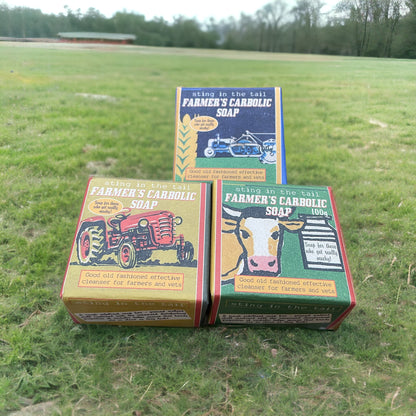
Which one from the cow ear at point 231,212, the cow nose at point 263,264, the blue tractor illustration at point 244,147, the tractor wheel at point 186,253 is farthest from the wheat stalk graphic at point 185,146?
the cow nose at point 263,264

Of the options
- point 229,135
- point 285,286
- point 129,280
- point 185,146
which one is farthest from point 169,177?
point 285,286

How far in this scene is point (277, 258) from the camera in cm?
173

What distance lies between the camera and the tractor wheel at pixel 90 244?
171 cm

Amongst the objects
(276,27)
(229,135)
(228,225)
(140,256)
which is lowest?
(140,256)

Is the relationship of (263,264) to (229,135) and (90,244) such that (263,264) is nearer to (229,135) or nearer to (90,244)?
(90,244)

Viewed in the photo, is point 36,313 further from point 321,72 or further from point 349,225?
point 321,72

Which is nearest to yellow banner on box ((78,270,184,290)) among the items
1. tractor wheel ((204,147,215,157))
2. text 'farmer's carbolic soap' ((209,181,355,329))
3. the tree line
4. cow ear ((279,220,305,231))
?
text 'farmer's carbolic soap' ((209,181,355,329))

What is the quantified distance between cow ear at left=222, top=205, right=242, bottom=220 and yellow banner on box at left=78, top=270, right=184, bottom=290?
0.41 m

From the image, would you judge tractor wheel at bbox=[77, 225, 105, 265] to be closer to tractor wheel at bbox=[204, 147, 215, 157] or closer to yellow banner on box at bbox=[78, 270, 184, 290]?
yellow banner on box at bbox=[78, 270, 184, 290]

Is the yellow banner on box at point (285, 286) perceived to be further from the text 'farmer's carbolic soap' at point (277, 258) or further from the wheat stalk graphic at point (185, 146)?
the wheat stalk graphic at point (185, 146)

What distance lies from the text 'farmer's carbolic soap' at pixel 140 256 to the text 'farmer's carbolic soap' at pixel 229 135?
54cm

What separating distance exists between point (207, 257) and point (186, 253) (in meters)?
0.11

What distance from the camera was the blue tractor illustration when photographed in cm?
253

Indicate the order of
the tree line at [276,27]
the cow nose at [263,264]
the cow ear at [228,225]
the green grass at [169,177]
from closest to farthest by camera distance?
the green grass at [169,177] → the cow nose at [263,264] → the cow ear at [228,225] → the tree line at [276,27]
